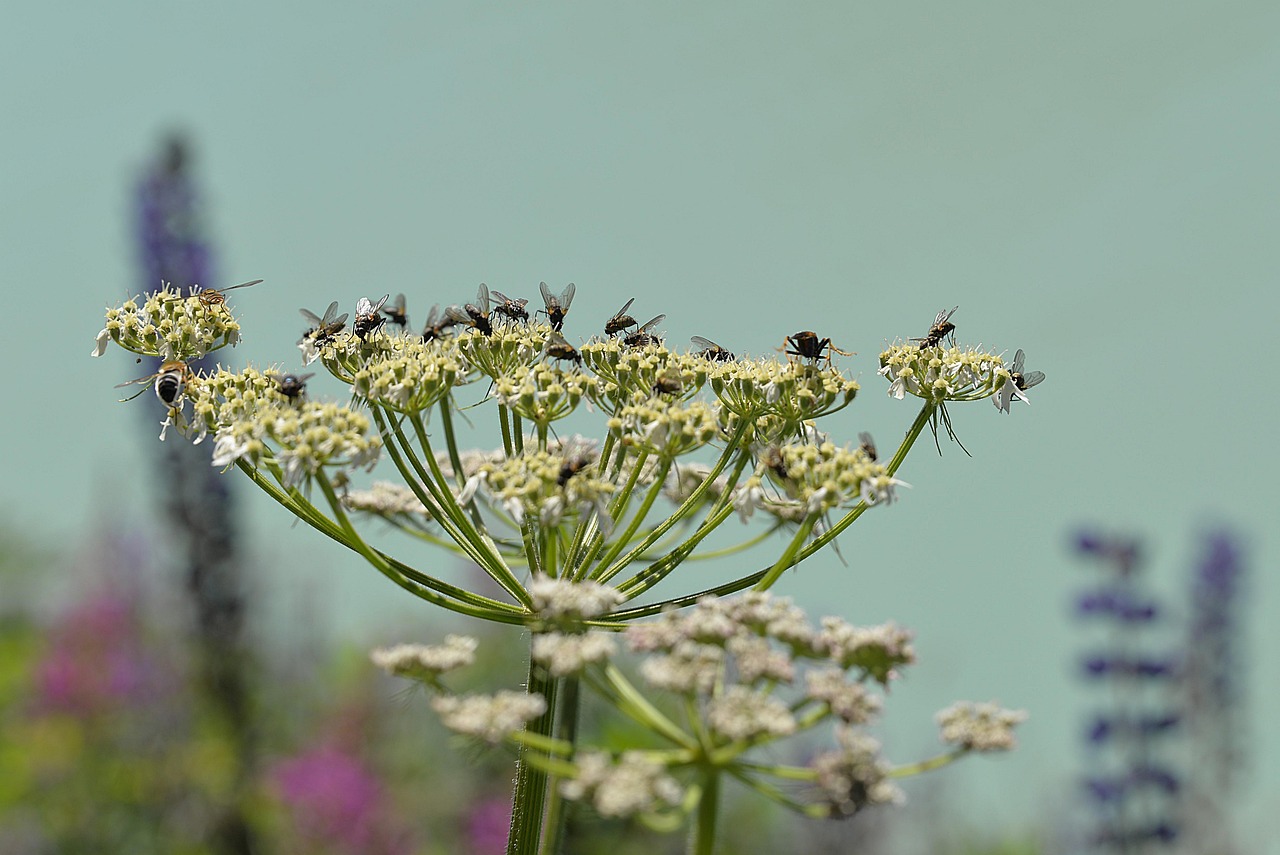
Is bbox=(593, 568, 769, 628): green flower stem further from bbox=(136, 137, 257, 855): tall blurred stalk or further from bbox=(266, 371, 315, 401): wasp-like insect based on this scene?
bbox=(136, 137, 257, 855): tall blurred stalk

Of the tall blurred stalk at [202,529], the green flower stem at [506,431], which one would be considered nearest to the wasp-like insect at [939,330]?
the green flower stem at [506,431]

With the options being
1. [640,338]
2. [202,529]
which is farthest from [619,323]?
[202,529]

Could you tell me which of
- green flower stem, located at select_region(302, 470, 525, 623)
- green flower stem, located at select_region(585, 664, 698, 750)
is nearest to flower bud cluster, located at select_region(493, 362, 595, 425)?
green flower stem, located at select_region(302, 470, 525, 623)

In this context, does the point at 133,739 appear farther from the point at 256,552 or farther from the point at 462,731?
the point at 462,731

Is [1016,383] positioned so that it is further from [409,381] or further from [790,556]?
[409,381]

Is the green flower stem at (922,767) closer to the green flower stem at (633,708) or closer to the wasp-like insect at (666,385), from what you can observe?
the green flower stem at (633,708)
